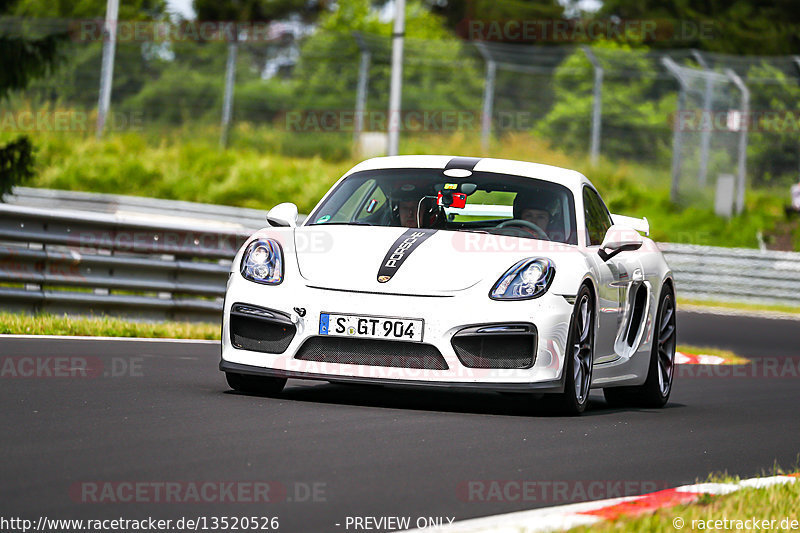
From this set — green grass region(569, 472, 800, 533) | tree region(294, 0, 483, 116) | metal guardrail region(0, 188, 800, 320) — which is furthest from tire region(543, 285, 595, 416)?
tree region(294, 0, 483, 116)

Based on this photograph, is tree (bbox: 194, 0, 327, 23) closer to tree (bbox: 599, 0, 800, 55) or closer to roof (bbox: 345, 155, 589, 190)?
tree (bbox: 599, 0, 800, 55)

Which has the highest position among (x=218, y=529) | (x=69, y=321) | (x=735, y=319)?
(x=218, y=529)

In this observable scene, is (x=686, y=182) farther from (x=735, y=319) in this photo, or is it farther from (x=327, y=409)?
(x=327, y=409)

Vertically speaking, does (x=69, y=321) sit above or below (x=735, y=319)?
above

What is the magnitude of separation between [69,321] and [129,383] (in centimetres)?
373

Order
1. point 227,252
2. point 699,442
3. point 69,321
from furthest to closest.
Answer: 1. point 227,252
2. point 69,321
3. point 699,442

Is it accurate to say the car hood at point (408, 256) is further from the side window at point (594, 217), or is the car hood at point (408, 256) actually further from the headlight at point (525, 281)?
the side window at point (594, 217)

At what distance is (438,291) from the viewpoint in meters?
7.37

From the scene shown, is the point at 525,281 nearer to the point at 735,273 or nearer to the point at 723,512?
the point at 723,512

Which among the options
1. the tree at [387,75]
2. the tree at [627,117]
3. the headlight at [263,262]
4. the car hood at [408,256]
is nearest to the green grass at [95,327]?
the headlight at [263,262]

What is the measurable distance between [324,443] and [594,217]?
3.45 m

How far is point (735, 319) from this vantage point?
22.5 meters

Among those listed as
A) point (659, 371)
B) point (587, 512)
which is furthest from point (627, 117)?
point (587, 512)

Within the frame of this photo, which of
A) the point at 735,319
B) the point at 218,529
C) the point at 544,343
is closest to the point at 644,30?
the point at 735,319
